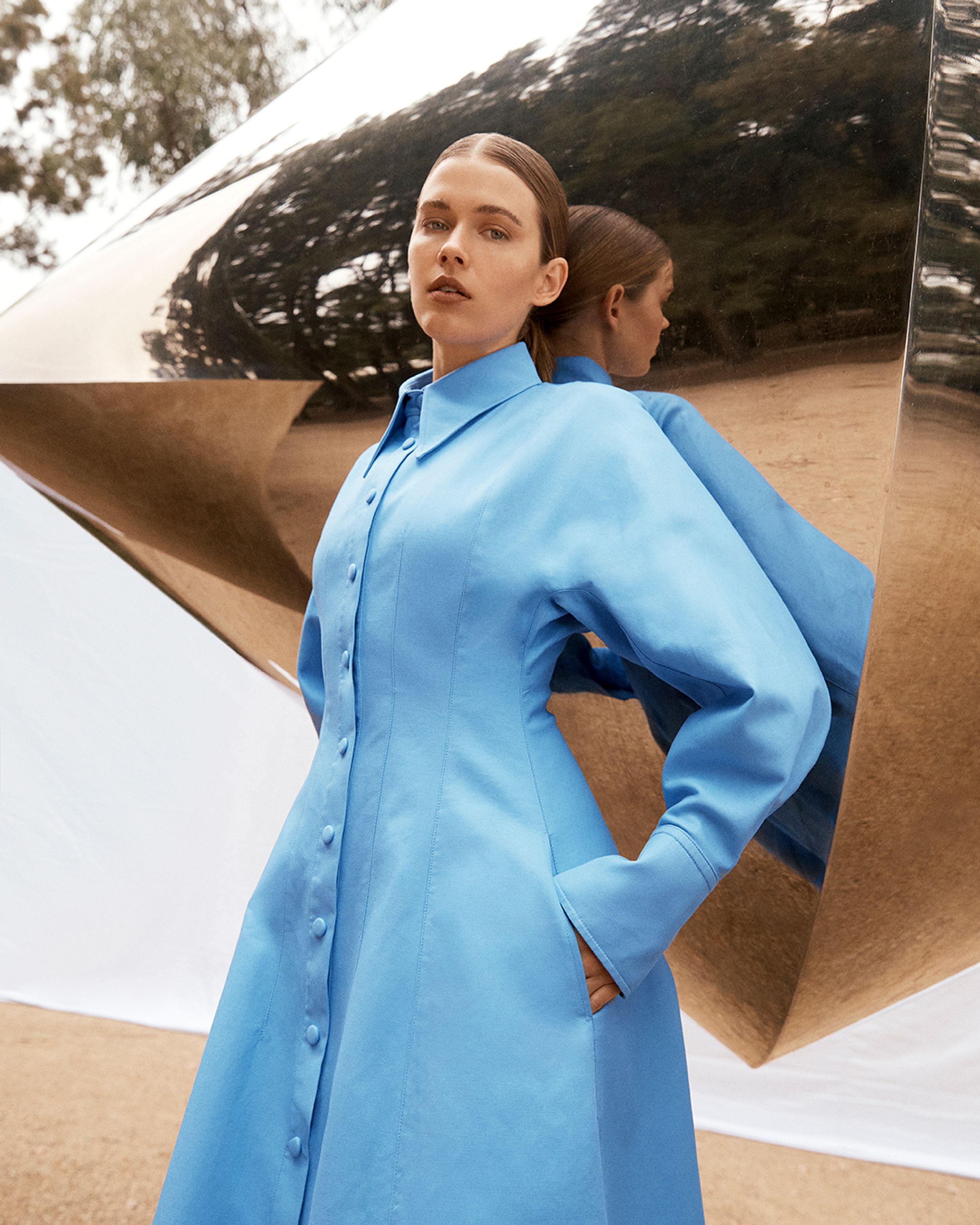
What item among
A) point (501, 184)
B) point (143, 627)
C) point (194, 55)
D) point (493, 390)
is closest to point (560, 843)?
point (493, 390)

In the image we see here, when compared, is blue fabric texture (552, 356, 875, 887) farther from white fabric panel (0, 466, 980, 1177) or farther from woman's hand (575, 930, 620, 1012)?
white fabric panel (0, 466, 980, 1177)

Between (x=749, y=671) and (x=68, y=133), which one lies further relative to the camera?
(x=68, y=133)

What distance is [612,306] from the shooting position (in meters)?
0.77

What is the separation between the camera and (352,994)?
684mm

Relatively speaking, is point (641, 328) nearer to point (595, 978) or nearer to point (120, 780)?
point (595, 978)

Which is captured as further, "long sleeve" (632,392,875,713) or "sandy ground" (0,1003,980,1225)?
"sandy ground" (0,1003,980,1225)

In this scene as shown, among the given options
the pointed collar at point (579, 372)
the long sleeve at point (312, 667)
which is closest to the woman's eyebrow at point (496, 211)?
the pointed collar at point (579, 372)

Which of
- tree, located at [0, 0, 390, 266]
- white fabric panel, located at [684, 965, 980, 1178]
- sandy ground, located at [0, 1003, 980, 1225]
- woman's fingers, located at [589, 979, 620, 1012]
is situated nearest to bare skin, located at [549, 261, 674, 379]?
woman's fingers, located at [589, 979, 620, 1012]

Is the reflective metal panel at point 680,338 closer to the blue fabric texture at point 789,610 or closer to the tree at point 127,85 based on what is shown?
the blue fabric texture at point 789,610

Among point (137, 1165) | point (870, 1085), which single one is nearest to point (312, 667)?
point (137, 1165)

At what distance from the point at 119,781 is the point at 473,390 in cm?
169

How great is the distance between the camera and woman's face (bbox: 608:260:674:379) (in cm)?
76

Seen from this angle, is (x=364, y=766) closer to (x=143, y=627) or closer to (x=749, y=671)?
(x=749, y=671)

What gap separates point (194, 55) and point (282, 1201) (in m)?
2.16
